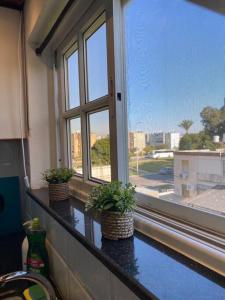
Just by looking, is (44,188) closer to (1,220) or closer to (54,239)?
(1,220)

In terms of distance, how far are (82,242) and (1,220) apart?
1534mm

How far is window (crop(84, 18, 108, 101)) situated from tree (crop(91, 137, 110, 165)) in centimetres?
26

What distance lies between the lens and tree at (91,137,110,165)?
1.46 meters

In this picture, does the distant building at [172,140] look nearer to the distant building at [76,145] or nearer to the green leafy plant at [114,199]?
the green leafy plant at [114,199]

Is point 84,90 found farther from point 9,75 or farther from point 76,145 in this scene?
point 9,75

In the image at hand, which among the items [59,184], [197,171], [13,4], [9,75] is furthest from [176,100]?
[13,4]

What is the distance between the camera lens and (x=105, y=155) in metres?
1.49

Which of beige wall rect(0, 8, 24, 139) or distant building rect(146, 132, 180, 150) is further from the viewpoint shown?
beige wall rect(0, 8, 24, 139)

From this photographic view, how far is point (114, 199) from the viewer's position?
0.94m

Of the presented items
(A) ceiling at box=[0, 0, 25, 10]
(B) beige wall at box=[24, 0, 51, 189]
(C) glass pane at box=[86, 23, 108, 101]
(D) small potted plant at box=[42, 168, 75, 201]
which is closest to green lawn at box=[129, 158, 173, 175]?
(C) glass pane at box=[86, 23, 108, 101]

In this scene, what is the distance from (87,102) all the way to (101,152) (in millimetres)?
332

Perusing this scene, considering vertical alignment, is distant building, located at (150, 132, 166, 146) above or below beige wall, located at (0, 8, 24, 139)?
below

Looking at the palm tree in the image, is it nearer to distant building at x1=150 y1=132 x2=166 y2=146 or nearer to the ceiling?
distant building at x1=150 y1=132 x2=166 y2=146

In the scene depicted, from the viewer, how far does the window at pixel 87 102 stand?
1.46 meters
